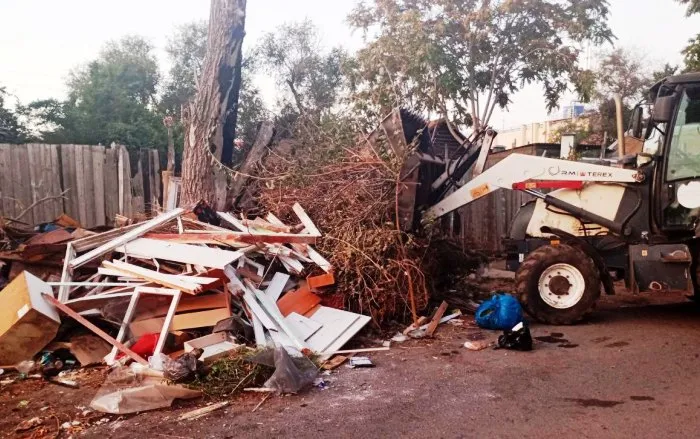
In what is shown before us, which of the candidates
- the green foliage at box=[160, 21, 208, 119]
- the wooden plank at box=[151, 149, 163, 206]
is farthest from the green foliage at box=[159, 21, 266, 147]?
the wooden plank at box=[151, 149, 163, 206]

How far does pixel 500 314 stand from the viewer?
21.1 feet

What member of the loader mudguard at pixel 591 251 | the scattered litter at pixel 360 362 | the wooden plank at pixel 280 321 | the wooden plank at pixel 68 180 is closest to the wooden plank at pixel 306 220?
the wooden plank at pixel 280 321

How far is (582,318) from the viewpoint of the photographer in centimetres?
680

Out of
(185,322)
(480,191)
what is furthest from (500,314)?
(185,322)

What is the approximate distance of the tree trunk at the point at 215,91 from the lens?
888 centimetres

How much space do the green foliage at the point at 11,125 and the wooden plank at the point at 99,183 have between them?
11.2 ft

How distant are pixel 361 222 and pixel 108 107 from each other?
950 centimetres

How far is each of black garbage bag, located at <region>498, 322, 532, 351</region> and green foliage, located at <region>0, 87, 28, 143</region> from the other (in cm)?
1008

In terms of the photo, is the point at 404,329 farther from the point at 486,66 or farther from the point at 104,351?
the point at 486,66

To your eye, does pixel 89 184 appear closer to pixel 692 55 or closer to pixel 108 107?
pixel 108 107

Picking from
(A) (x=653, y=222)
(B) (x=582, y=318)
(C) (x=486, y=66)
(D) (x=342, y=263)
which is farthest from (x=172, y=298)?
(C) (x=486, y=66)

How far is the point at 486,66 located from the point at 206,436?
12682 mm

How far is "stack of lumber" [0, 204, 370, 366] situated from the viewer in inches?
216

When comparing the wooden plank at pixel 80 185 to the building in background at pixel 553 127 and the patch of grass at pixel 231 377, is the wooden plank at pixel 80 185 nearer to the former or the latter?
the patch of grass at pixel 231 377
